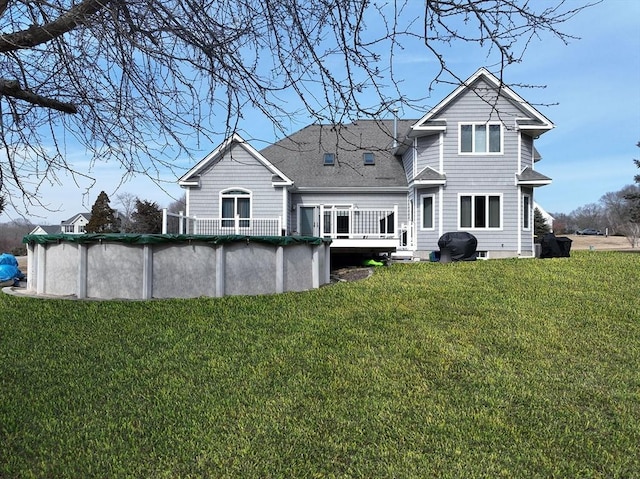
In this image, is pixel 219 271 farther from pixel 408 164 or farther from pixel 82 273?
pixel 408 164

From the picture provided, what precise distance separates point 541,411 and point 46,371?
494 centimetres

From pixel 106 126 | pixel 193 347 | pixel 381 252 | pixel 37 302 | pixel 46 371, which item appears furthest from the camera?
pixel 381 252

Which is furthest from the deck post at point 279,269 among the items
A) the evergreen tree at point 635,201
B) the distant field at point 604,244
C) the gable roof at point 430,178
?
the distant field at point 604,244

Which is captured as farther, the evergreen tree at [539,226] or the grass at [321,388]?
the evergreen tree at [539,226]

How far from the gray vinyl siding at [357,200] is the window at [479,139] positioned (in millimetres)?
3515

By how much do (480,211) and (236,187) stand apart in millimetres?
9680

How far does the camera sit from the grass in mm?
3164

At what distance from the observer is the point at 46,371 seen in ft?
16.2

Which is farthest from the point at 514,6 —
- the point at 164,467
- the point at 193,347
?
the point at 193,347

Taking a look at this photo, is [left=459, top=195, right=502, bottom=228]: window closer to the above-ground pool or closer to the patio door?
the patio door

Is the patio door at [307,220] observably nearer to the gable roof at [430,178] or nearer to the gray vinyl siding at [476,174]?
the gable roof at [430,178]

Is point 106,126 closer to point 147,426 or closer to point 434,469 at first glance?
point 147,426

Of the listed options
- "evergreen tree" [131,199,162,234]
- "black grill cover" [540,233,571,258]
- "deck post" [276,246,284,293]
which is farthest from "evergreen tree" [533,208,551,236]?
"deck post" [276,246,284,293]

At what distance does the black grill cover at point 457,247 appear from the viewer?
1547 cm
